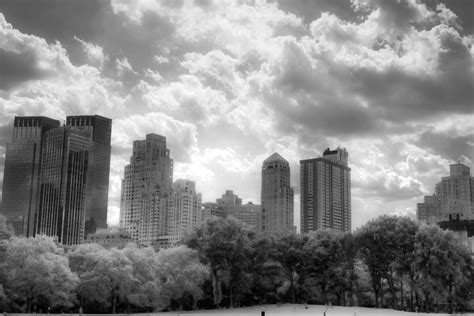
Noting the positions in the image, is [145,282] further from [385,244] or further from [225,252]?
[385,244]

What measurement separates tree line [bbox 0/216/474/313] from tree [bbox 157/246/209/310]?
0.17 meters

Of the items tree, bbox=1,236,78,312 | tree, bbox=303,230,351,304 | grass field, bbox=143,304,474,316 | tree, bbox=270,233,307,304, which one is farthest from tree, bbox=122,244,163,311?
tree, bbox=303,230,351,304

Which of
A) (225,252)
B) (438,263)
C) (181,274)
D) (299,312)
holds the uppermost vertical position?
(225,252)

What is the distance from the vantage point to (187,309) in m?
108

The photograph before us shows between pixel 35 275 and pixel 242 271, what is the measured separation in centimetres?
3670

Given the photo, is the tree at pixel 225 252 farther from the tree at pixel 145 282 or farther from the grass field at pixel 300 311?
the tree at pixel 145 282

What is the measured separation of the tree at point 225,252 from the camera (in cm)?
10506

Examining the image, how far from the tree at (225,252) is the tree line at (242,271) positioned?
0.17 m

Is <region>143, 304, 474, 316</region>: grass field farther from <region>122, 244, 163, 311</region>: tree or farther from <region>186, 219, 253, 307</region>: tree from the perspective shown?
<region>186, 219, 253, 307</region>: tree

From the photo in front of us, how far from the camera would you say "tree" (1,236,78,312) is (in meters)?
85.1

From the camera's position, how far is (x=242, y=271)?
4252 inches

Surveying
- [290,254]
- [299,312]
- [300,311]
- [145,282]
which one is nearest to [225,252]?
[290,254]

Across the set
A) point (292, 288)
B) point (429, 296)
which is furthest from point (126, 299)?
point (429, 296)

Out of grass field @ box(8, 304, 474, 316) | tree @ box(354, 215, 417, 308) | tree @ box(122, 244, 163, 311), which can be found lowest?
grass field @ box(8, 304, 474, 316)
